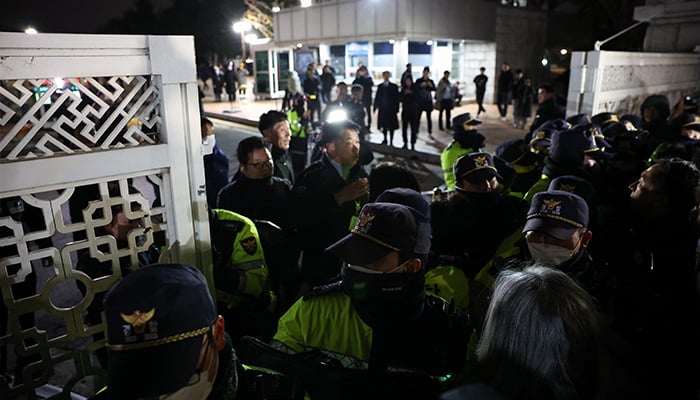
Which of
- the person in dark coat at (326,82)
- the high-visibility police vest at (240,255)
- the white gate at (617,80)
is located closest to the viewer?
the high-visibility police vest at (240,255)

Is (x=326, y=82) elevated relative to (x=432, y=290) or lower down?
elevated

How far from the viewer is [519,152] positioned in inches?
214

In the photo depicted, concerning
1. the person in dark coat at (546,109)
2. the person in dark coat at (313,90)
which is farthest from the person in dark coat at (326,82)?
the person in dark coat at (546,109)

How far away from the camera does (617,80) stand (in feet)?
34.7

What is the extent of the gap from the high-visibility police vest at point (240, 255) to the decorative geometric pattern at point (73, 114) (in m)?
0.78

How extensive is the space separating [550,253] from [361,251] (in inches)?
44.6

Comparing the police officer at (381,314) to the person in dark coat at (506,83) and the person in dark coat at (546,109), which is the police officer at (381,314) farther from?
the person in dark coat at (506,83)

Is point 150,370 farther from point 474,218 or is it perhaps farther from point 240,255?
point 474,218

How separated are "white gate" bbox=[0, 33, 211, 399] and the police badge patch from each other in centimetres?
36

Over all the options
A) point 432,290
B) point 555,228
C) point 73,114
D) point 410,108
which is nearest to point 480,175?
point 555,228

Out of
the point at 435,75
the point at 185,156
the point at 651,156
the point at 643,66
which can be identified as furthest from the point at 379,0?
the point at 185,156

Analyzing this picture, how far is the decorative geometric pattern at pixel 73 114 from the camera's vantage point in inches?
73.6

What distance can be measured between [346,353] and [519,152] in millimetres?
4164

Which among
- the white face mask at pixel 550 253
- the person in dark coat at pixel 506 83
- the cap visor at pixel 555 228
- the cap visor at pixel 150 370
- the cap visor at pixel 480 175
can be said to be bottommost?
the white face mask at pixel 550 253
